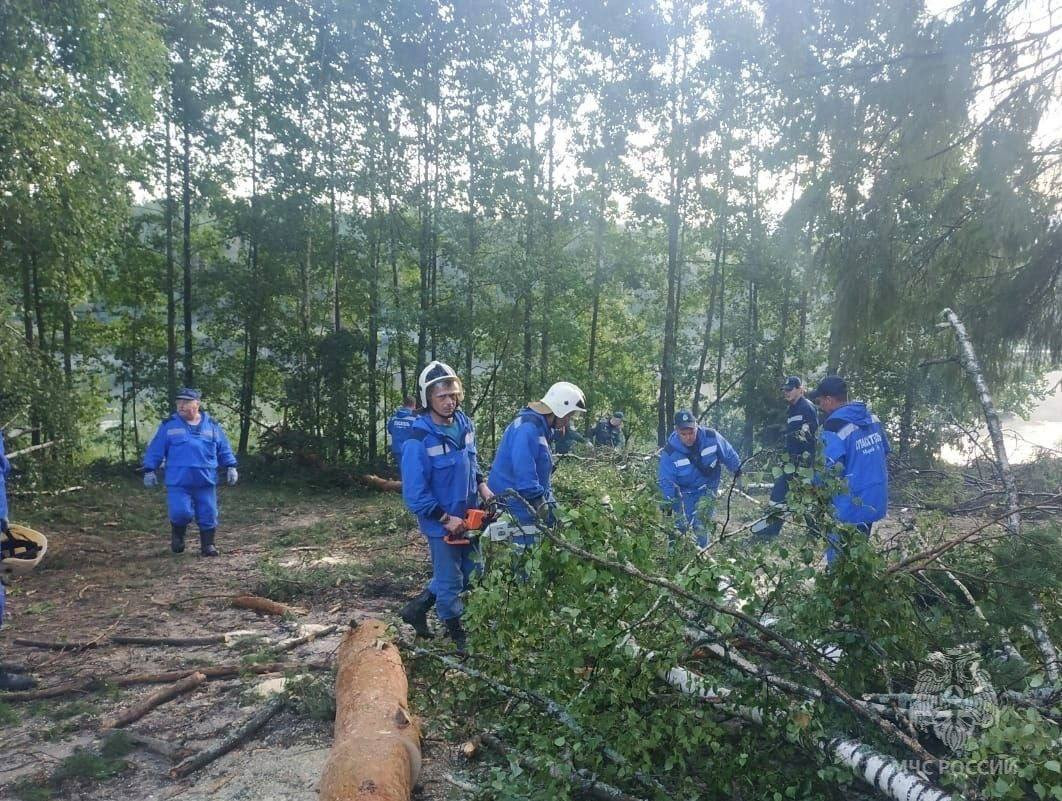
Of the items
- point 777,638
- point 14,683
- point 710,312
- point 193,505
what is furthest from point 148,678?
point 710,312

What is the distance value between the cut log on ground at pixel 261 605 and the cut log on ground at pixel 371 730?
186 cm

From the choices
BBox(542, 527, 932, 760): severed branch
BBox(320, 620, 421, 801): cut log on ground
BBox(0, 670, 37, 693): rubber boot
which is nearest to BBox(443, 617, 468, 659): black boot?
BBox(320, 620, 421, 801): cut log on ground

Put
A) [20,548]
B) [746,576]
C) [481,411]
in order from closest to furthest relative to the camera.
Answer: [746,576]
[20,548]
[481,411]

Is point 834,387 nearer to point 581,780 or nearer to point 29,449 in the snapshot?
point 581,780

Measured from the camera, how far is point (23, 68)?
270 inches

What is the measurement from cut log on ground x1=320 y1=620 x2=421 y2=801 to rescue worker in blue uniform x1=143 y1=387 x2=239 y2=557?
4014 millimetres

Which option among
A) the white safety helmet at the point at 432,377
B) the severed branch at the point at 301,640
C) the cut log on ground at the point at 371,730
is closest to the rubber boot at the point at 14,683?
the severed branch at the point at 301,640

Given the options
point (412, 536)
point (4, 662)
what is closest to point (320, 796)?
point (4, 662)

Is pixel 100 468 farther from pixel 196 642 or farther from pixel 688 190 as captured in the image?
pixel 688 190

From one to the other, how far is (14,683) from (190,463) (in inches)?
121

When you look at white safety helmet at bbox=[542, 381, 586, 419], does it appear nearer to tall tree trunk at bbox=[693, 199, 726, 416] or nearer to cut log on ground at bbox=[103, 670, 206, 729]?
cut log on ground at bbox=[103, 670, 206, 729]

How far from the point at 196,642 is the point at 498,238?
13219 millimetres

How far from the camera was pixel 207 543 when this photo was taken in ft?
24.1

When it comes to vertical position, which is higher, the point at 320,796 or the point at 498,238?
the point at 498,238
